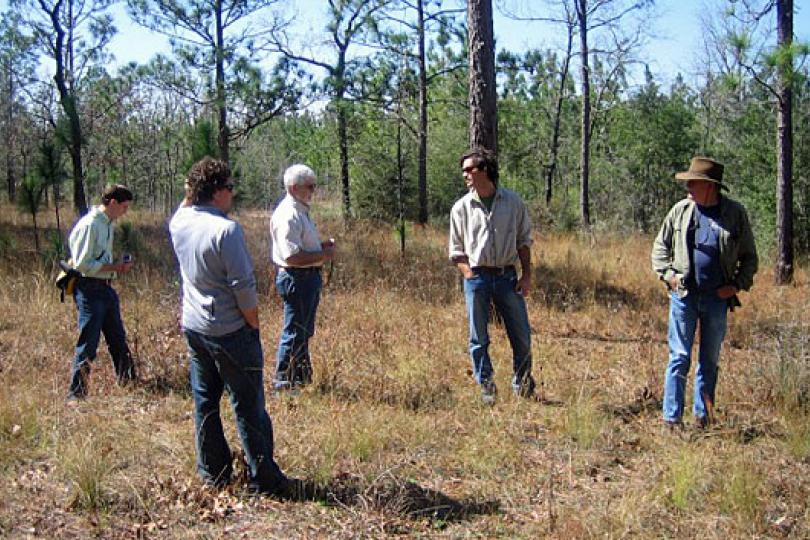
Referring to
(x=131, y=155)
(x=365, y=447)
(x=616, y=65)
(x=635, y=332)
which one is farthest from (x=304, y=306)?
(x=131, y=155)

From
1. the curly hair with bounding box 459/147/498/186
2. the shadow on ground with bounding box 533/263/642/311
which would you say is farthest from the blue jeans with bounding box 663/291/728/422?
the shadow on ground with bounding box 533/263/642/311

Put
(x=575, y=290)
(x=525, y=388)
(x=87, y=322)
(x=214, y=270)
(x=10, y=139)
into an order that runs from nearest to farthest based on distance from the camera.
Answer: (x=214, y=270) < (x=525, y=388) < (x=87, y=322) < (x=575, y=290) < (x=10, y=139)

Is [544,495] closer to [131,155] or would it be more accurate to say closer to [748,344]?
[748,344]

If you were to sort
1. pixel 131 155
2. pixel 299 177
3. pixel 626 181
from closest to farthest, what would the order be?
pixel 299 177
pixel 626 181
pixel 131 155

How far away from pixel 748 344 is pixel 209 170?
5336mm

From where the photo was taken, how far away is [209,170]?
10.4 feet

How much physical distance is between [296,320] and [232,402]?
153 cm

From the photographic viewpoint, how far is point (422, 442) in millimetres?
3914

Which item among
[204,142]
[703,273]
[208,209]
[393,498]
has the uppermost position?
[204,142]

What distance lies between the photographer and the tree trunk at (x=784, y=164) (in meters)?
9.09

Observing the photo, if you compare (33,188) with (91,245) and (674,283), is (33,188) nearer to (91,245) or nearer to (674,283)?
(91,245)

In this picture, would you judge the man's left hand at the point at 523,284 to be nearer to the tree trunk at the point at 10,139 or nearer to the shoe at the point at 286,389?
the shoe at the point at 286,389

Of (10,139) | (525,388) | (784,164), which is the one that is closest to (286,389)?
(525,388)

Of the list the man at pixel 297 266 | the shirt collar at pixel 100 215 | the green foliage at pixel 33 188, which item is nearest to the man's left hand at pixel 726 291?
the man at pixel 297 266
